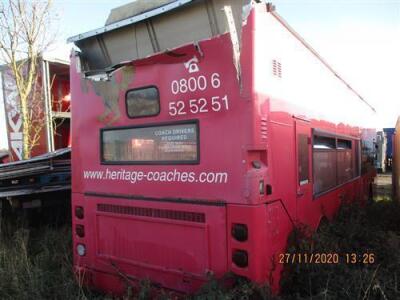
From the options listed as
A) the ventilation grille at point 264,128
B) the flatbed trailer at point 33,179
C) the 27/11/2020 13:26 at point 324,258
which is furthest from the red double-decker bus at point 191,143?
the flatbed trailer at point 33,179

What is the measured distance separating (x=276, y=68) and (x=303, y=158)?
1.13 meters

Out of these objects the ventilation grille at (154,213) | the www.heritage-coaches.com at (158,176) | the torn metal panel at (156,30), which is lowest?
the ventilation grille at (154,213)

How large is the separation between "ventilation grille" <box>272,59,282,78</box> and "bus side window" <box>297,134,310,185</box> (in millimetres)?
769

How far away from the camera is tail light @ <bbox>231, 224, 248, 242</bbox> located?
118 inches

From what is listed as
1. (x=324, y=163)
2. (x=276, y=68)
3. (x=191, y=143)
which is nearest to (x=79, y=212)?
(x=191, y=143)

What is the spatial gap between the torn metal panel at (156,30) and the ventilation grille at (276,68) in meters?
0.45

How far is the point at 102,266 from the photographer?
3.96 m

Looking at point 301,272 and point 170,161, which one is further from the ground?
point 170,161

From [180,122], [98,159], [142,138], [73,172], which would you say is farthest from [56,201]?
[180,122]

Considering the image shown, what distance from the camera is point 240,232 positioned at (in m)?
3.02

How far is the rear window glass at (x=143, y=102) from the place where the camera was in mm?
3529

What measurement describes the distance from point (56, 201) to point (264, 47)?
4.80m

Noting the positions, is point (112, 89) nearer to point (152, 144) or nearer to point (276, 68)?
point (152, 144)

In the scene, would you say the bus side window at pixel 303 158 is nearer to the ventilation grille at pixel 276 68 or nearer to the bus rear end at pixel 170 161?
the ventilation grille at pixel 276 68
